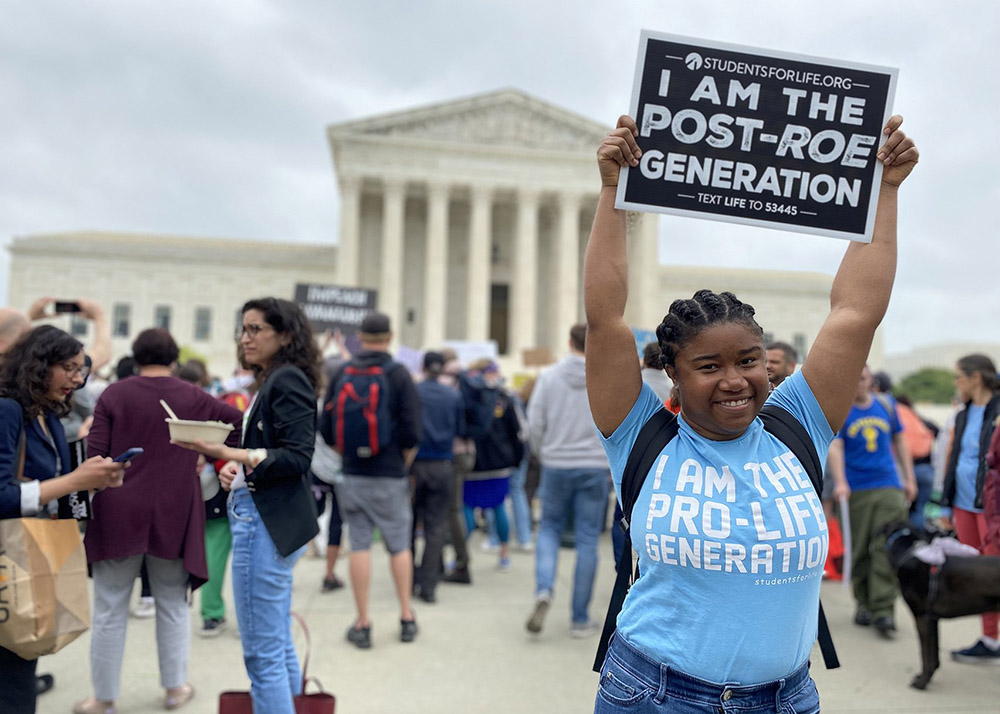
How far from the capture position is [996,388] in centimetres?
501

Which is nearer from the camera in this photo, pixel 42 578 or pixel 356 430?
pixel 42 578

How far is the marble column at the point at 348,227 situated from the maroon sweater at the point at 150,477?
122 ft

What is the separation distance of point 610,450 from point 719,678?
1.91ft

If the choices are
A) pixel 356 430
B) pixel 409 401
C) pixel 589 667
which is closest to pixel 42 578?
pixel 356 430

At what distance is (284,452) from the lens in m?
3.14

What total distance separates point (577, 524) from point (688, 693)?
369cm

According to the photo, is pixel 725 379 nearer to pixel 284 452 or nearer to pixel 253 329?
pixel 284 452

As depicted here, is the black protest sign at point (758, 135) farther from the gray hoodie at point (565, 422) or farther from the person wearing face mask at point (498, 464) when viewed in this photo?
the person wearing face mask at point (498, 464)

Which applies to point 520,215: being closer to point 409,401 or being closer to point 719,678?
point 409,401

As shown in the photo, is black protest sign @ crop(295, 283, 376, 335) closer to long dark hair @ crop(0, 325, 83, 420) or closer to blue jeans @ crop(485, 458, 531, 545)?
blue jeans @ crop(485, 458, 531, 545)

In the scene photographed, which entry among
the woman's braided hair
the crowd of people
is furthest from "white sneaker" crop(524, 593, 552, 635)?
the woman's braided hair

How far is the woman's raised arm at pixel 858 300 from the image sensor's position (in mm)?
1893

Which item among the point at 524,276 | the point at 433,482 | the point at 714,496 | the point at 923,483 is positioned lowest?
the point at 923,483

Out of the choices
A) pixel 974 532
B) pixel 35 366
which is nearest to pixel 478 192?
pixel 974 532
